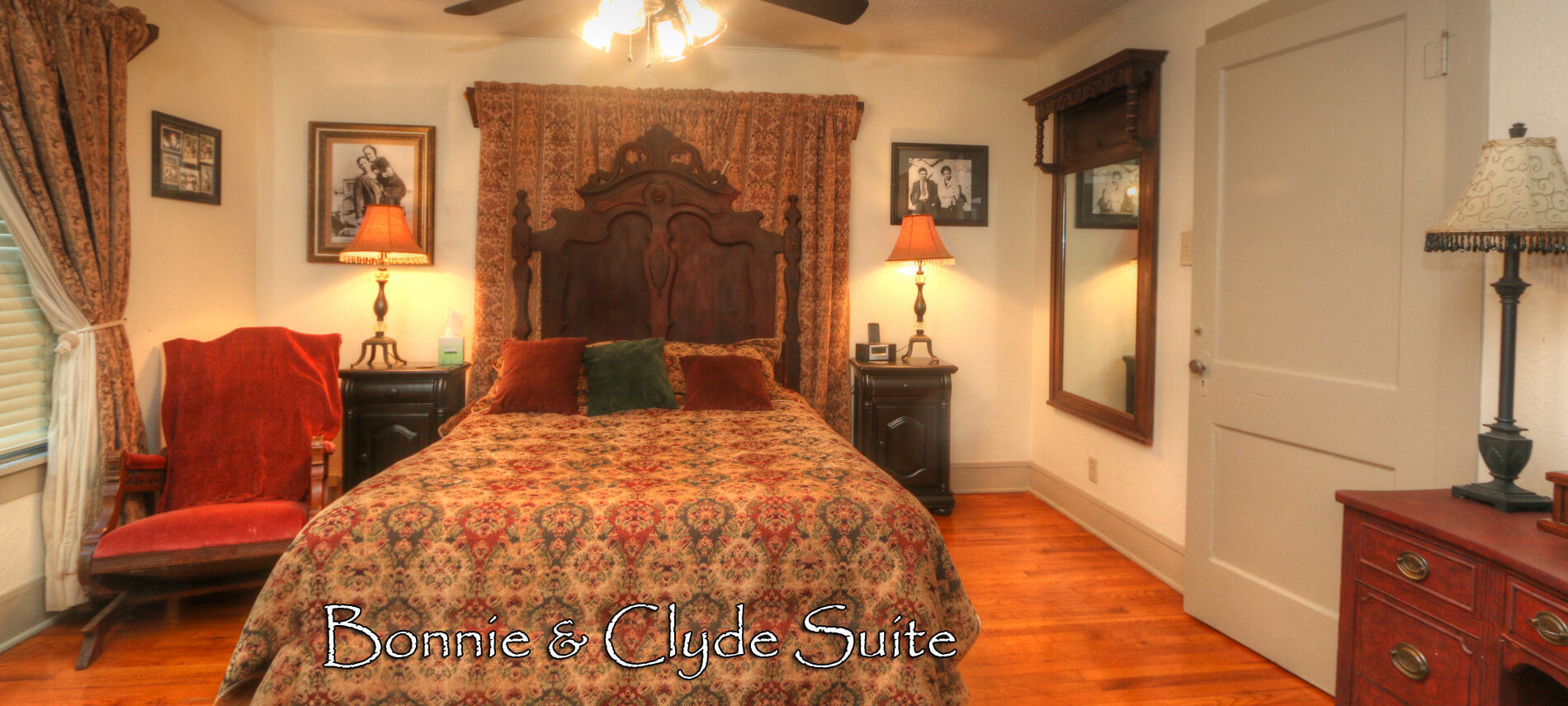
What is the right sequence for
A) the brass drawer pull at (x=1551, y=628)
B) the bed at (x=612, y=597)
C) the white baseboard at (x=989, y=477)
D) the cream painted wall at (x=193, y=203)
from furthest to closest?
the white baseboard at (x=989, y=477) → the cream painted wall at (x=193, y=203) → the bed at (x=612, y=597) → the brass drawer pull at (x=1551, y=628)

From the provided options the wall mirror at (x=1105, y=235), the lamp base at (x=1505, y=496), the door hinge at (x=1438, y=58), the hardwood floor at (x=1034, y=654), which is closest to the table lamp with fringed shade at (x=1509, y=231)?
the lamp base at (x=1505, y=496)

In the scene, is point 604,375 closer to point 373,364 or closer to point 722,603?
point 373,364

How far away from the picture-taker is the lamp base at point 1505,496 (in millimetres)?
1802

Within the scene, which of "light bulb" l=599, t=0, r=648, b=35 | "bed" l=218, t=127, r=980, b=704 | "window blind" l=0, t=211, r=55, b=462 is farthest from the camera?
"window blind" l=0, t=211, r=55, b=462

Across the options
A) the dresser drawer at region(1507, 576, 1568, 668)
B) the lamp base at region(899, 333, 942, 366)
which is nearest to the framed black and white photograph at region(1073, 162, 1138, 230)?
the lamp base at region(899, 333, 942, 366)

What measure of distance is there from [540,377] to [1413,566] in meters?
3.09

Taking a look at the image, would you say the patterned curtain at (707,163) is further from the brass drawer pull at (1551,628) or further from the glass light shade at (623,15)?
the brass drawer pull at (1551,628)

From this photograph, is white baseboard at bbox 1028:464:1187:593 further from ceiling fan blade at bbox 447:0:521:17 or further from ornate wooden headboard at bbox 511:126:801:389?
ceiling fan blade at bbox 447:0:521:17

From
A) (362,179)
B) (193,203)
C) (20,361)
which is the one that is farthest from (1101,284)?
(20,361)

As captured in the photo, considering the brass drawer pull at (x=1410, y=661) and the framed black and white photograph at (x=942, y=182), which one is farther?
the framed black and white photograph at (x=942, y=182)

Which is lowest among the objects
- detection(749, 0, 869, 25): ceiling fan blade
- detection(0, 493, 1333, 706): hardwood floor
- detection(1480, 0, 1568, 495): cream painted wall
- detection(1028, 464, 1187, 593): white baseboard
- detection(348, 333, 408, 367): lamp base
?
detection(0, 493, 1333, 706): hardwood floor

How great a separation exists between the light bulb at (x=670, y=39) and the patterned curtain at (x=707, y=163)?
1929mm

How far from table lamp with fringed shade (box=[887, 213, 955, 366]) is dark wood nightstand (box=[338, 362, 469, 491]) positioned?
2379 millimetres

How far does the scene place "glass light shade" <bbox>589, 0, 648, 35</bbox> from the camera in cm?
223
